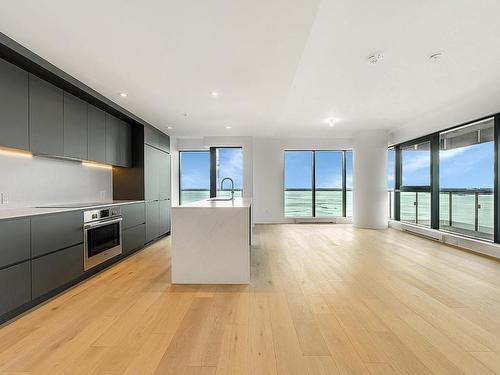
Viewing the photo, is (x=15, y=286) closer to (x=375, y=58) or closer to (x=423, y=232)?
(x=375, y=58)

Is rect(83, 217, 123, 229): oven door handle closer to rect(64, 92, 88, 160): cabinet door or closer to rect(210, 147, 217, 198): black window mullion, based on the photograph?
rect(64, 92, 88, 160): cabinet door

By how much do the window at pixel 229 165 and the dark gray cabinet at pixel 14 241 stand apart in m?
4.93

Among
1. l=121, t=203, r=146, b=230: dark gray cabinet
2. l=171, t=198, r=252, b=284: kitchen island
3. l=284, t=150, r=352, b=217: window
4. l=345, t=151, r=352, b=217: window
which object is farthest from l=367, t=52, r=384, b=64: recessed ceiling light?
l=345, t=151, r=352, b=217: window

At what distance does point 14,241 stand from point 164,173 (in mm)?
3607

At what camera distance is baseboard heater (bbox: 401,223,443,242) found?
16.1 feet

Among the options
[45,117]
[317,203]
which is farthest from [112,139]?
[317,203]

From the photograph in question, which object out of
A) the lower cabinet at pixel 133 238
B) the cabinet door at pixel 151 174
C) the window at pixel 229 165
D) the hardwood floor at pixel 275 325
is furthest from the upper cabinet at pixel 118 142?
the window at pixel 229 165

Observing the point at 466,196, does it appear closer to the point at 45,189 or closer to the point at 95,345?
the point at 95,345

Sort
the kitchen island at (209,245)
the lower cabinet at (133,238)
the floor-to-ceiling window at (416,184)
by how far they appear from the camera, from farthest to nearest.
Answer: the floor-to-ceiling window at (416,184) < the lower cabinet at (133,238) < the kitchen island at (209,245)

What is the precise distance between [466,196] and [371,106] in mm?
2410

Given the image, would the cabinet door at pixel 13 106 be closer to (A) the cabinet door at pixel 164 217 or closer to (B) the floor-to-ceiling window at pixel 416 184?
(A) the cabinet door at pixel 164 217

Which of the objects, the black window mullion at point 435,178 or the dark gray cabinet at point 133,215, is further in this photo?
the black window mullion at point 435,178

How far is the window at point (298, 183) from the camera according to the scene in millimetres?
7570

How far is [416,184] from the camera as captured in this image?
19.1 ft
